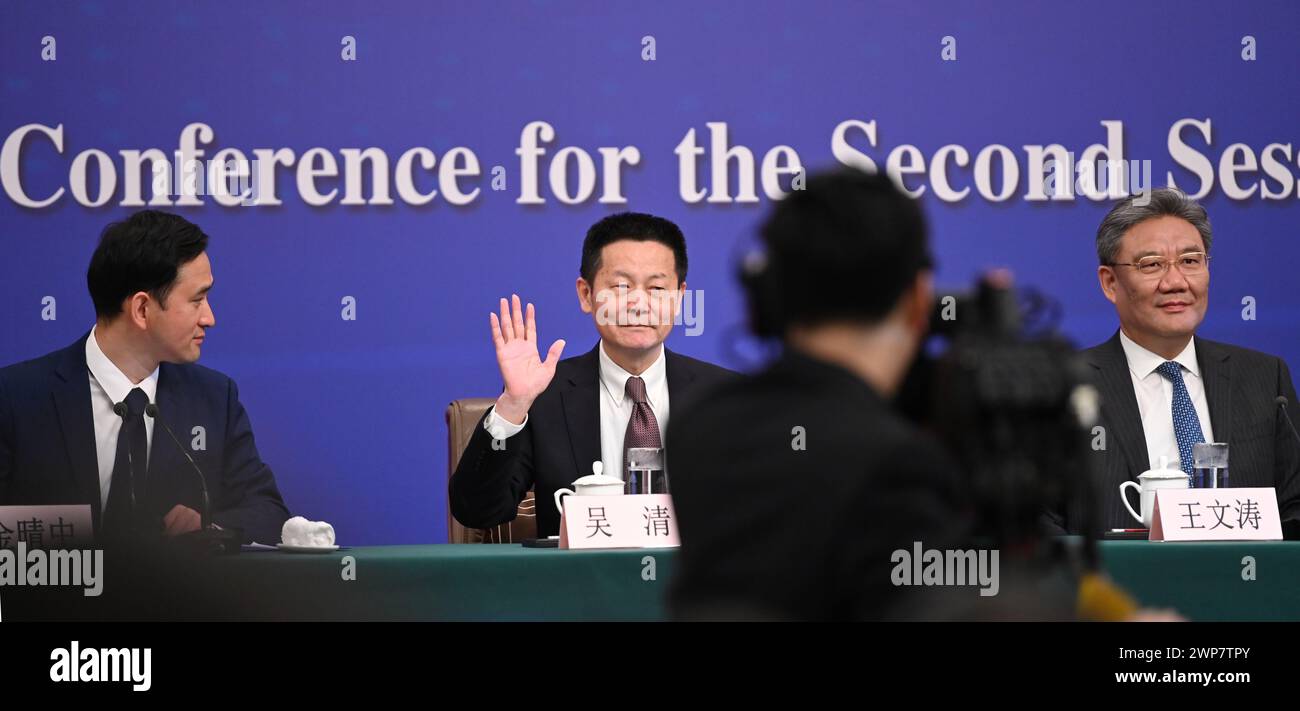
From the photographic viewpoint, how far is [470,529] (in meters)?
3.61

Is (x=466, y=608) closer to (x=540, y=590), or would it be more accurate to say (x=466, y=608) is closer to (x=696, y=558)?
(x=540, y=590)

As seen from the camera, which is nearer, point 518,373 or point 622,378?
point 518,373

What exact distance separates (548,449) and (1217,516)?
159 cm

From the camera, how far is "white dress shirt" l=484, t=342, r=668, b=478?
355 cm

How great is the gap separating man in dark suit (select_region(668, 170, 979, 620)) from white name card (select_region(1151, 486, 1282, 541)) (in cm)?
192

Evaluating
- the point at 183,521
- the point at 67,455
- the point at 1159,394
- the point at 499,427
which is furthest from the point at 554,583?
the point at 1159,394

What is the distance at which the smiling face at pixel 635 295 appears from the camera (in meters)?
3.58

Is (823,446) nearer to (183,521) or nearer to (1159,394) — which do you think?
→ (183,521)

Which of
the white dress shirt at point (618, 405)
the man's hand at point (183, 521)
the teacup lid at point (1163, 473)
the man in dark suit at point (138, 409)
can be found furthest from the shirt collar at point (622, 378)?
the teacup lid at point (1163, 473)

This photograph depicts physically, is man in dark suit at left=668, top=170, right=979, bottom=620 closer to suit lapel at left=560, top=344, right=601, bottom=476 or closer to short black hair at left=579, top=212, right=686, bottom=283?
suit lapel at left=560, top=344, right=601, bottom=476

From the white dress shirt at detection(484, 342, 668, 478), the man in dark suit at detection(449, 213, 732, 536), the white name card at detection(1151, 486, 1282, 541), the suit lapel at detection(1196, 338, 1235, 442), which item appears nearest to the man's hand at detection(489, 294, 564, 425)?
the man in dark suit at detection(449, 213, 732, 536)

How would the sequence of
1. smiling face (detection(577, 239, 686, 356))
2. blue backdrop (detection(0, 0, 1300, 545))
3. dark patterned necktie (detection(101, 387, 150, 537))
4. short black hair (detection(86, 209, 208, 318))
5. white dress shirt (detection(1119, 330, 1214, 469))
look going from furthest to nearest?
blue backdrop (detection(0, 0, 1300, 545)) → smiling face (detection(577, 239, 686, 356)) → short black hair (detection(86, 209, 208, 318)) → white dress shirt (detection(1119, 330, 1214, 469)) → dark patterned necktie (detection(101, 387, 150, 537))

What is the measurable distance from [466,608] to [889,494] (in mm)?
1727
